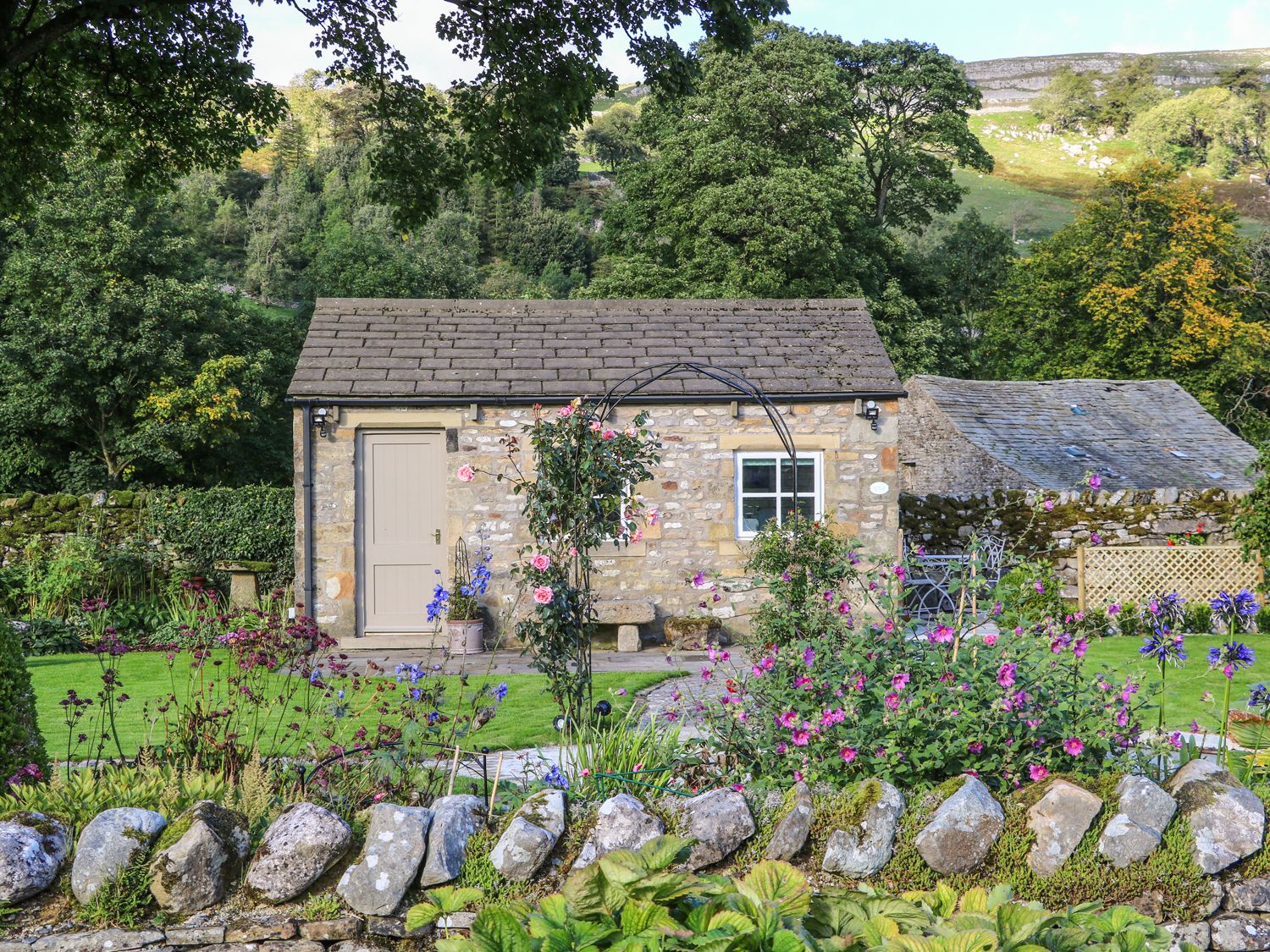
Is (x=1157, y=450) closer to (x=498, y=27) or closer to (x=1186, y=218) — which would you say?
(x=1186, y=218)

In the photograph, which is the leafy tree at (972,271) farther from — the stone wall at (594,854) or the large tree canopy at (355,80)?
the stone wall at (594,854)

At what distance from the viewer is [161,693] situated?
8.87 metres

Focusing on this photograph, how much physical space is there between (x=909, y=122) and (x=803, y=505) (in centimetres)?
2066

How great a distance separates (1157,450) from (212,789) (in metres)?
19.9

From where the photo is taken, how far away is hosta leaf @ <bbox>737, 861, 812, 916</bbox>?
2.50 meters

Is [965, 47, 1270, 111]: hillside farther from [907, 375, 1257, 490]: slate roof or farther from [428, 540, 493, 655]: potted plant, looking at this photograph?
[428, 540, 493, 655]: potted plant

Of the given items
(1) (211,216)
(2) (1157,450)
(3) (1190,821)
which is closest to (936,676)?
(3) (1190,821)

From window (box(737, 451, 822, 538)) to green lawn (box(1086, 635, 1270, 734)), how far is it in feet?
11.9

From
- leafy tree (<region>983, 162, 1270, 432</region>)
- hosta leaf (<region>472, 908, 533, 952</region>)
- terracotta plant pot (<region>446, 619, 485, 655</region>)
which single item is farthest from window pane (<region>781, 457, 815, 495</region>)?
leafy tree (<region>983, 162, 1270, 432</region>)

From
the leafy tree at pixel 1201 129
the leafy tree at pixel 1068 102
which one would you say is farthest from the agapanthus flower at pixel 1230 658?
the leafy tree at pixel 1068 102

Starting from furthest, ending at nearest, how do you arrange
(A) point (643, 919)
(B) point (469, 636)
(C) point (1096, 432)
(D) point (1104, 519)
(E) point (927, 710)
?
1. (C) point (1096, 432)
2. (D) point (1104, 519)
3. (B) point (469, 636)
4. (E) point (927, 710)
5. (A) point (643, 919)

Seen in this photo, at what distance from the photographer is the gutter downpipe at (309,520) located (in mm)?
12305

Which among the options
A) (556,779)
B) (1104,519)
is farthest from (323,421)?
(1104,519)

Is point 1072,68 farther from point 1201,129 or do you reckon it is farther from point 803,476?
point 803,476
